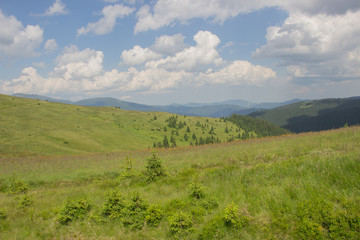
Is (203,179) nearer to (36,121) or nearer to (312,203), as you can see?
(312,203)

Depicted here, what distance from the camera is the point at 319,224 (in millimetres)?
4316

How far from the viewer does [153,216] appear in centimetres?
611

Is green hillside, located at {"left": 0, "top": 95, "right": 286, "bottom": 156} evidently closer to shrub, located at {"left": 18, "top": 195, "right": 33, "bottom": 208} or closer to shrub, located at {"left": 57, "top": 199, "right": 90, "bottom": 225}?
shrub, located at {"left": 18, "top": 195, "right": 33, "bottom": 208}

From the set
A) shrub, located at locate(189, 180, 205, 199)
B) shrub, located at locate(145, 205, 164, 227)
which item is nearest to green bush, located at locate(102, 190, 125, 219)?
shrub, located at locate(145, 205, 164, 227)

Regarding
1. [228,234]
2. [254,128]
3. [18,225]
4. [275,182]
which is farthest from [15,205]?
[254,128]

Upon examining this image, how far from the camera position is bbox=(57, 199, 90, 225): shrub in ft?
22.3

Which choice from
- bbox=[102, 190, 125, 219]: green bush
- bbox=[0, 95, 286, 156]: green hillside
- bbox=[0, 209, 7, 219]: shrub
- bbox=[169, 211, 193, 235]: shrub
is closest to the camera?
bbox=[169, 211, 193, 235]: shrub

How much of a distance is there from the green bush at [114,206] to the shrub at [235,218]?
3.62 meters

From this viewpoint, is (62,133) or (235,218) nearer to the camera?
(235,218)

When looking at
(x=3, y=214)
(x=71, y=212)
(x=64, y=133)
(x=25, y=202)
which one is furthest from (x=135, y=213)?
(x=64, y=133)

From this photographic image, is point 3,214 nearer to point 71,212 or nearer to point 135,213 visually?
point 71,212

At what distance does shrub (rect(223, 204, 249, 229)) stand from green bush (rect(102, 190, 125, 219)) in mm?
3615

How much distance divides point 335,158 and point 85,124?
300ft

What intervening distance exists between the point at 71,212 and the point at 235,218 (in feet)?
18.8
